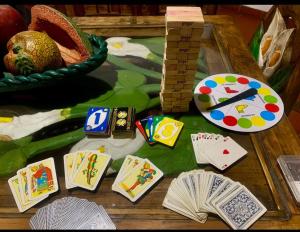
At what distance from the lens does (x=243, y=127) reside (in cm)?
92

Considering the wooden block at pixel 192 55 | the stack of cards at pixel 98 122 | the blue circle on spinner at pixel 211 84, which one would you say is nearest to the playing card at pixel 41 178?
the stack of cards at pixel 98 122

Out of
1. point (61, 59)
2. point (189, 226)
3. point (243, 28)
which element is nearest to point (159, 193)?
point (189, 226)

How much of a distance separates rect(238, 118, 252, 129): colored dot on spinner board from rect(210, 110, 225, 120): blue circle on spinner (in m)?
0.06

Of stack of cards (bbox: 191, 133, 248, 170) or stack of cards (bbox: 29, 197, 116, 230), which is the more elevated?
stack of cards (bbox: 191, 133, 248, 170)

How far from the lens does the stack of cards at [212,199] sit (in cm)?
71

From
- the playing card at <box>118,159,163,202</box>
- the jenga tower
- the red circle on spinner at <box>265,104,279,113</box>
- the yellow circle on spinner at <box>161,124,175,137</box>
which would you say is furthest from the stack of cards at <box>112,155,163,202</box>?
the red circle on spinner at <box>265,104,279,113</box>

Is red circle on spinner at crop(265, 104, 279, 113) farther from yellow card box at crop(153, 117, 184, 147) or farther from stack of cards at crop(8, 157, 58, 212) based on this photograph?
stack of cards at crop(8, 157, 58, 212)

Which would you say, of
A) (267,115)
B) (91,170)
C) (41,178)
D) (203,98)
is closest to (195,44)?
(203,98)

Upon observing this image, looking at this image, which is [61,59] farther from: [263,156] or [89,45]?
[263,156]

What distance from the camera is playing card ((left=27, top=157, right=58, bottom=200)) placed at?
2.50ft

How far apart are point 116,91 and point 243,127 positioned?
1.60 ft

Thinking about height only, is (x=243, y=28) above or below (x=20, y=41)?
below

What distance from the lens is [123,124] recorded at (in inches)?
36.1

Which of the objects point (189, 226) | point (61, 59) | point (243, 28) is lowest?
point (243, 28)
